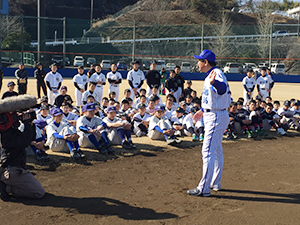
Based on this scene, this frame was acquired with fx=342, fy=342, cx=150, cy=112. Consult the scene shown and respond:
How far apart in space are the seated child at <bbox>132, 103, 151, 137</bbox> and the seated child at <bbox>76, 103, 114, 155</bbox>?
1781mm

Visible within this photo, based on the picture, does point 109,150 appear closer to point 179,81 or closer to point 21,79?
point 179,81

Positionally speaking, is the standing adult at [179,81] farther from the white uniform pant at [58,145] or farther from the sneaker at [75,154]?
the sneaker at [75,154]

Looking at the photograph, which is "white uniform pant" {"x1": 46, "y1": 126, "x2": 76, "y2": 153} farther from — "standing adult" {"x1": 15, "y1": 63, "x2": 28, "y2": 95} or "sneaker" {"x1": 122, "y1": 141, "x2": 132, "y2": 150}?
"standing adult" {"x1": 15, "y1": 63, "x2": 28, "y2": 95}

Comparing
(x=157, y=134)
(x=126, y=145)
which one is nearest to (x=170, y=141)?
(x=157, y=134)

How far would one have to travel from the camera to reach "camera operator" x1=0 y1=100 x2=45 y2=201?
5266mm

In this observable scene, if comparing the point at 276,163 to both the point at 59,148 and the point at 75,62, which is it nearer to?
the point at 59,148

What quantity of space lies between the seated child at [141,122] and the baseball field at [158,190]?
126 cm

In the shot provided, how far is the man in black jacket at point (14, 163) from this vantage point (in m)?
5.27

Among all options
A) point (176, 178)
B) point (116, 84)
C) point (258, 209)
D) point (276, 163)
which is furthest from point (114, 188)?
point (116, 84)

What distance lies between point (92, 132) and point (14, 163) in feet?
9.05

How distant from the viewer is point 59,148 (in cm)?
802

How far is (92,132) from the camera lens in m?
8.00

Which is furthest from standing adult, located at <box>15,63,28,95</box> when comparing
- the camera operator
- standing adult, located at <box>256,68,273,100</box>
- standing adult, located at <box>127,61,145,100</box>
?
the camera operator

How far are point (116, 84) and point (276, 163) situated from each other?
27.0 feet
